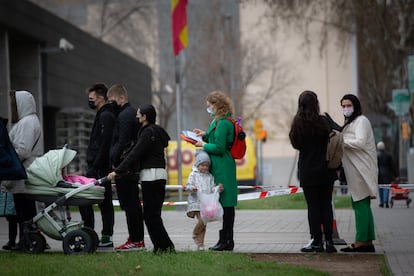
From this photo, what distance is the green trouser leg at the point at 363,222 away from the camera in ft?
37.1

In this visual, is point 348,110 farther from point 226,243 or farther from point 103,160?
point 103,160

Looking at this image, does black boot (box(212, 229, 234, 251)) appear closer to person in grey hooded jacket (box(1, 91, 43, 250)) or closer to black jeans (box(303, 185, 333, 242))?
black jeans (box(303, 185, 333, 242))

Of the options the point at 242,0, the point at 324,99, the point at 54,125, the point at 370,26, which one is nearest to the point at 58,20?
the point at 54,125

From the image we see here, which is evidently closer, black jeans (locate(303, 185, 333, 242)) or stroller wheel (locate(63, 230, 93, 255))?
stroller wheel (locate(63, 230, 93, 255))

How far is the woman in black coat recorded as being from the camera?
1117 cm

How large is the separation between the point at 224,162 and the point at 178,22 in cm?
1259

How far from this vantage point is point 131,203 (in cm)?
1171

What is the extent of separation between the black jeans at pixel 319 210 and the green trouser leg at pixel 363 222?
0.32m

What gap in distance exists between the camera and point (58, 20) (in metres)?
29.4

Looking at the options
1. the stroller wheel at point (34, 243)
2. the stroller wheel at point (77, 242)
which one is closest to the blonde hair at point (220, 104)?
the stroller wheel at point (77, 242)

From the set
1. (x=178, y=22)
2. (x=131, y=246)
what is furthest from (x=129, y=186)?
(x=178, y=22)

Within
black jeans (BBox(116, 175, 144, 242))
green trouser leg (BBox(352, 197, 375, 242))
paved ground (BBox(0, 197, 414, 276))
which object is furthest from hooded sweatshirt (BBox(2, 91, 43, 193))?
green trouser leg (BBox(352, 197, 375, 242))

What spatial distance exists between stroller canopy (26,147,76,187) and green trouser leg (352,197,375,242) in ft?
11.4

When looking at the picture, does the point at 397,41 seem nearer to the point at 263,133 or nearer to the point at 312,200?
the point at 263,133
